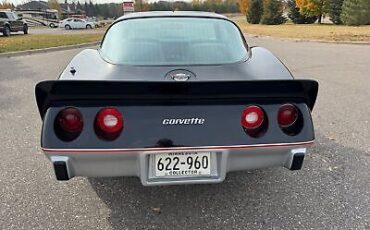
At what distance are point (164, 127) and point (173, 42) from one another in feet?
3.64

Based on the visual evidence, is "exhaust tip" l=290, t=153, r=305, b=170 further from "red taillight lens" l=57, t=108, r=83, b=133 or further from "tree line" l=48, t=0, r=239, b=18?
"tree line" l=48, t=0, r=239, b=18

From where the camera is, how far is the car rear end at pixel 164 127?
2160 mm

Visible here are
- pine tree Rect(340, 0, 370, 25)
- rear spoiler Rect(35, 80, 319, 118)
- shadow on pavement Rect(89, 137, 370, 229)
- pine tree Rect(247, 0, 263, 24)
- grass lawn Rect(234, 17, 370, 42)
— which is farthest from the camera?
pine tree Rect(247, 0, 263, 24)

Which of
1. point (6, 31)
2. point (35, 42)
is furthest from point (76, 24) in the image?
point (35, 42)

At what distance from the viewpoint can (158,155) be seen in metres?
2.22

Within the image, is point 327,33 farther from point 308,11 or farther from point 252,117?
point 252,117

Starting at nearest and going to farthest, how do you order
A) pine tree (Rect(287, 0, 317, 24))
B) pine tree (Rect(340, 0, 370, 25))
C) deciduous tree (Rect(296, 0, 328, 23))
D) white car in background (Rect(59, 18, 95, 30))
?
pine tree (Rect(340, 0, 370, 25)) < deciduous tree (Rect(296, 0, 328, 23)) < pine tree (Rect(287, 0, 317, 24)) < white car in background (Rect(59, 18, 95, 30))

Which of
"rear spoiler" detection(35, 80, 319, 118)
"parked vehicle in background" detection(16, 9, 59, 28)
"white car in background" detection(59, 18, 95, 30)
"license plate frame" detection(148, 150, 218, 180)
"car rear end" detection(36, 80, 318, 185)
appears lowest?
"parked vehicle in background" detection(16, 9, 59, 28)

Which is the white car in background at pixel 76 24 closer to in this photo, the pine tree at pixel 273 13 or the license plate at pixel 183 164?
the pine tree at pixel 273 13

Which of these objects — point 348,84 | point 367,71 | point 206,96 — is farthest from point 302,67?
point 206,96

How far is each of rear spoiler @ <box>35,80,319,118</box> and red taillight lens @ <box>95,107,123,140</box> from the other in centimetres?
7

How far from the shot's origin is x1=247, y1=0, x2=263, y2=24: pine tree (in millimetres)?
42125

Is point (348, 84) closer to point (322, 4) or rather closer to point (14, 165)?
point (14, 165)

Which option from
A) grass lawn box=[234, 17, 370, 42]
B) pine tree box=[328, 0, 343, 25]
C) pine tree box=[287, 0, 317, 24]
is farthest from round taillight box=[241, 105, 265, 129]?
pine tree box=[287, 0, 317, 24]
